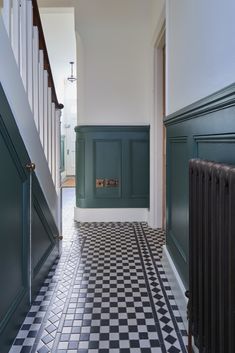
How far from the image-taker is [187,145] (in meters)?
1.92

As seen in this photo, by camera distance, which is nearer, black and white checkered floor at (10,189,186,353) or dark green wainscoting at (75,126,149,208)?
black and white checkered floor at (10,189,186,353)

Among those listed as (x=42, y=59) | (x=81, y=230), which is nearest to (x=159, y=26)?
(x=42, y=59)

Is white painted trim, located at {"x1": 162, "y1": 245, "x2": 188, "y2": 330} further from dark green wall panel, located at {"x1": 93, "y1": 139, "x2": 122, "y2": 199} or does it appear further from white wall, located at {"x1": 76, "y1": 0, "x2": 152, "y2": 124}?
white wall, located at {"x1": 76, "y1": 0, "x2": 152, "y2": 124}

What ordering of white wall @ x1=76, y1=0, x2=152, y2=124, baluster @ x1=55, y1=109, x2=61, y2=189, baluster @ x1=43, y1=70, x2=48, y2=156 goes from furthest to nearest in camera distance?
white wall @ x1=76, y1=0, x2=152, y2=124 < baluster @ x1=55, y1=109, x2=61, y2=189 < baluster @ x1=43, y1=70, x2=48, y2=156

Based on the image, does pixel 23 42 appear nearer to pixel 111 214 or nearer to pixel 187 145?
pixel 187 145

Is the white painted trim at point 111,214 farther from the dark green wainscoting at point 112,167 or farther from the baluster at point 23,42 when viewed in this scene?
the baluster at point 23,42

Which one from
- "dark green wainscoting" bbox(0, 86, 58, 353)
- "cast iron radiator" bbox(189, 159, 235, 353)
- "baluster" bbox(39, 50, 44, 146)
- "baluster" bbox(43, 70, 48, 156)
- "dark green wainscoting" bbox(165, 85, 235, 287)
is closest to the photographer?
"cast iron radiator" bbox(189, 159, 235, 353)

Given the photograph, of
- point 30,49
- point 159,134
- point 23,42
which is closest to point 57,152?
point 30,49

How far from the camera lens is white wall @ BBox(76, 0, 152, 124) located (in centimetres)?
401

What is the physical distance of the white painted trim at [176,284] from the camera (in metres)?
1.87

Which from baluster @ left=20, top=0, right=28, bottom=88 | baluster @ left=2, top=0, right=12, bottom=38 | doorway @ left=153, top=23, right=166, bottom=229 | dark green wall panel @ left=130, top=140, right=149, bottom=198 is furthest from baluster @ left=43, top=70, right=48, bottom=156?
dark green wall panel @ left=130, top=140, right=149, bottom=198

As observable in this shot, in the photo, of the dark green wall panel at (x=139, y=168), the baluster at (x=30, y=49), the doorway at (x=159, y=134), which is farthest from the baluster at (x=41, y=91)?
the dark green wall panel at (x=139, y=168)


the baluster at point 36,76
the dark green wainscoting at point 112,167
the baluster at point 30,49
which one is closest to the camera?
the baluster at point 30,49

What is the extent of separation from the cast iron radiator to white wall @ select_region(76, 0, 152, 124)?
2936 mm
